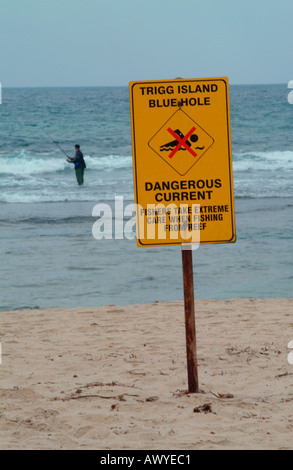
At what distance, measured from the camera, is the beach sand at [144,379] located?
393 centimetres

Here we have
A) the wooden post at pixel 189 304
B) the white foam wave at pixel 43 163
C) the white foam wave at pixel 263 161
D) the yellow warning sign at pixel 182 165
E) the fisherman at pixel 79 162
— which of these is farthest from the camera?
the white foam wave at pixel 263 161

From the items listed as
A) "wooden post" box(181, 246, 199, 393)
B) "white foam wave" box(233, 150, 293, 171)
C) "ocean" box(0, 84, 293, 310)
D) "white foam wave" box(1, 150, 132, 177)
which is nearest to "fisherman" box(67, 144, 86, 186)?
"ocean" box(0, 84, 293, 310)

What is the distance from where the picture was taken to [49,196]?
71.0 feet

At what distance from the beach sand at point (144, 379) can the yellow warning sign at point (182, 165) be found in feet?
3.64

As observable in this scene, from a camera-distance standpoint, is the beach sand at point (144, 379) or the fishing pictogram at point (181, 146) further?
the fishing pictogram at point (181, 146)

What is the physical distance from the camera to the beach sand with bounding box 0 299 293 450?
3.93 m

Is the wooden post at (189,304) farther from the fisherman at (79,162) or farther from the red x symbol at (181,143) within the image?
the fisherman at (79,162)

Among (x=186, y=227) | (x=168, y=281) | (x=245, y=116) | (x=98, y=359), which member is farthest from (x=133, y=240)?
(x=245, y=116)

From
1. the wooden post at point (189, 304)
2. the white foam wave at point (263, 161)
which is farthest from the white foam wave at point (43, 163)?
→ the wooden post at point (189, 304)

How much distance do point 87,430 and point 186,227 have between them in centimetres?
138

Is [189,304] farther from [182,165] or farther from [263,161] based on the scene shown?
[263,161]

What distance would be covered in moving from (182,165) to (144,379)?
1759 mm
